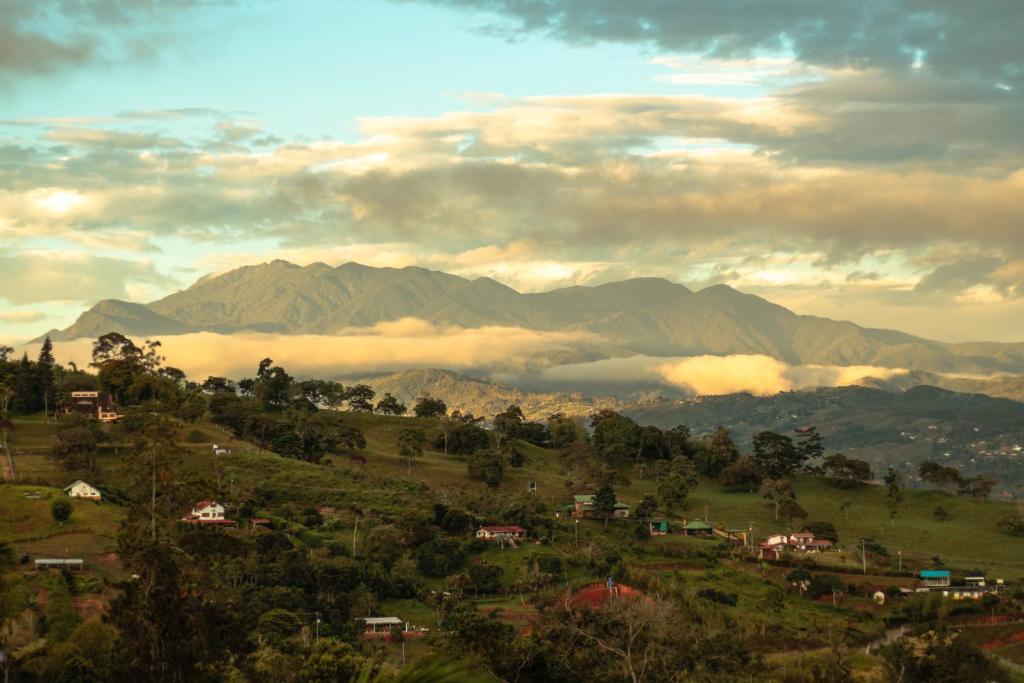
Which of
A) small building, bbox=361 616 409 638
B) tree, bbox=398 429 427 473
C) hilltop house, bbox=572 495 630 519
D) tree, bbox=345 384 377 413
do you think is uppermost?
tree, bbox=345 384 377 413

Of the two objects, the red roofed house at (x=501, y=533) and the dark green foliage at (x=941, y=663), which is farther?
the red roofed house at (x=501, y=533)

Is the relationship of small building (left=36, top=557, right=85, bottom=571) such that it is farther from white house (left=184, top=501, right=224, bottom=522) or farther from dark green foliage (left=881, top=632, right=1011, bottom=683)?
dark green foliage (left=881, top=632, right=1011, bottom=683)

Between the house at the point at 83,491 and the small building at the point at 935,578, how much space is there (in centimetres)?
5680

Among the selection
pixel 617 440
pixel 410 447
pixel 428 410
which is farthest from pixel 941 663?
pixel 428 410

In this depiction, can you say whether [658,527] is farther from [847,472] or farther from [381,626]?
[381,626]

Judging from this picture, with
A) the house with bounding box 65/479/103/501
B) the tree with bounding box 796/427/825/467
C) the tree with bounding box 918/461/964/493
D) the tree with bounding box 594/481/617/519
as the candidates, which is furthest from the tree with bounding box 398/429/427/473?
the tree with bounding box 918/461/964/493

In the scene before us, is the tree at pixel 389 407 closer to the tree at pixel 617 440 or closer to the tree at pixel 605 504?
the tree at pixel 617 440

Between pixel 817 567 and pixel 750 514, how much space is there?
2200cm

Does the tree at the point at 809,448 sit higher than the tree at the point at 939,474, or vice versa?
the tree at the point at 809,448

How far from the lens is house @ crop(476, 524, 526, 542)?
7931 centimetres

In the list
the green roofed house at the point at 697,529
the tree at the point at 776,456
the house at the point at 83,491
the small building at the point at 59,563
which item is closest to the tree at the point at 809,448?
the tree at the point at 776,456

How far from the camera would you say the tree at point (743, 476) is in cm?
11544

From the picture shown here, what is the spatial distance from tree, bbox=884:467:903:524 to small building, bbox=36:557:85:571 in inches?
2856

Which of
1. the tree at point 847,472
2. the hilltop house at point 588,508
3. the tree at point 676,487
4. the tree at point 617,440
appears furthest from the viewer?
the tree at point 617,440
